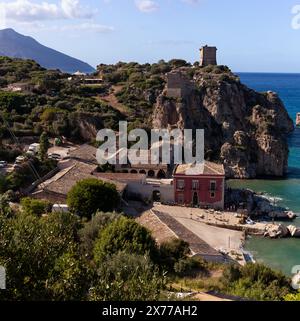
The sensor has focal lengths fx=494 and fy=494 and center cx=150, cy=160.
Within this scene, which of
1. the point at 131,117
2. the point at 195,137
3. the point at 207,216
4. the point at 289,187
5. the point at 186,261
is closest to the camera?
the point at 186,261

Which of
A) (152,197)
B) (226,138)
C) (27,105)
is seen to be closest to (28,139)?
(27,105)

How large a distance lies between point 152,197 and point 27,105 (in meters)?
21.5

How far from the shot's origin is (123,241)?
64.2ft

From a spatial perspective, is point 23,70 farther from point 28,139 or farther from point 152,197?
point 152,197

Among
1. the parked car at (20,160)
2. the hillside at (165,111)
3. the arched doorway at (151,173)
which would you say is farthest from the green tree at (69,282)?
the hillside at (165,111)

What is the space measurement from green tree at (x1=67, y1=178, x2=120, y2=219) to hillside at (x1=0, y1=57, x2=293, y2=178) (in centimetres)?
1511

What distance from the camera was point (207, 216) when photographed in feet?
105

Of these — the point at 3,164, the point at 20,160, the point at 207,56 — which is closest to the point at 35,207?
the point at 20,160

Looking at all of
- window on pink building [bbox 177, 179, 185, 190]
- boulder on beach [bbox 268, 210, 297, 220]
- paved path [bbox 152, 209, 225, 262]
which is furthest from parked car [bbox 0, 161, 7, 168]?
boulder on beach [bbox 268, 210, 297, 220]

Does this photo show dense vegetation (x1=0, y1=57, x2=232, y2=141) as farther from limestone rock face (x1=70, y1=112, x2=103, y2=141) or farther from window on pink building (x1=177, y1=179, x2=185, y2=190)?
window on pink building (x1=177, y1=179, x2=185, y2=190)

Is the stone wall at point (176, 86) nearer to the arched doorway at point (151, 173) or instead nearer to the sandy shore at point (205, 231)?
the arched doorway at point (151, 173)

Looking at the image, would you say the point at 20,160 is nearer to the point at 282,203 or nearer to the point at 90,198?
the point at 90,198

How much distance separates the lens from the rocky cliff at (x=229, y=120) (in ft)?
153

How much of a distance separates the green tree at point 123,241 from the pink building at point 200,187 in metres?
13.3
